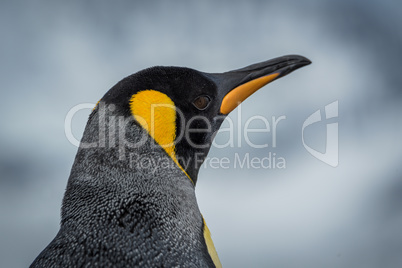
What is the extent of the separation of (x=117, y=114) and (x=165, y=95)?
0.99ft

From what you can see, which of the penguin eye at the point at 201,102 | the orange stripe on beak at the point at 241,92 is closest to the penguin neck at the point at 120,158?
the penguin eye at the point at 201,102

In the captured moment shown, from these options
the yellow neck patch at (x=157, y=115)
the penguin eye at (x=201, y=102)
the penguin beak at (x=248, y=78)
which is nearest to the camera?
the yellow neck patch at (x=157, y=115)

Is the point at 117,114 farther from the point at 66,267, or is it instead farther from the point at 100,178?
the point at 66,267

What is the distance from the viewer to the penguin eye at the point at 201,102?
2400mm

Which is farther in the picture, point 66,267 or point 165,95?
point 165,95

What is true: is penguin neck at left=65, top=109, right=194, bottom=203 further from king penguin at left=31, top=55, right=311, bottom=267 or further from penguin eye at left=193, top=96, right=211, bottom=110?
penguin eye at left=193, top=96, right=211, bottom=110

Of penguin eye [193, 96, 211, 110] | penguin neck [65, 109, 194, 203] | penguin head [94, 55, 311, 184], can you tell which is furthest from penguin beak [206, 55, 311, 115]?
penguin neck [65, 109, 194, 203]

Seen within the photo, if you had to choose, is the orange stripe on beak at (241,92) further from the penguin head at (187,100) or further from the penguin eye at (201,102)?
the penguin eye at (201,102)

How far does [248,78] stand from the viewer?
2658 mm

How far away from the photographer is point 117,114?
2.06m

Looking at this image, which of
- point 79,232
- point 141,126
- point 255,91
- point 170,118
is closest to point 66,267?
point 79,232

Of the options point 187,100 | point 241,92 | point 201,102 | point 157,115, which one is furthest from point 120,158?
point 241,92

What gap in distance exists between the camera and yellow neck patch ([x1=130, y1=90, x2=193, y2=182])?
2100 mm

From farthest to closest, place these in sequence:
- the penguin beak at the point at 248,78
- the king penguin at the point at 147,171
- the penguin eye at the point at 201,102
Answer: the penguin beak at the point at 248,78 → the penguin eye at the point at 201,102 → the king penguin at the point at 147,171
